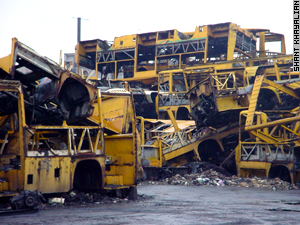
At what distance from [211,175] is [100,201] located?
8.59 metres

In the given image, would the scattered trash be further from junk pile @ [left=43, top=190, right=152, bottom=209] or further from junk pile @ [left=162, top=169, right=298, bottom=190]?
junk pile @ [left=162, top=169, right=298, bottom=190]

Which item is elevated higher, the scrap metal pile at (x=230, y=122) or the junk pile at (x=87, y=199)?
the scrap metal pile at (x=230, y=122)

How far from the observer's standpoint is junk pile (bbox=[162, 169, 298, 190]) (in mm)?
15150

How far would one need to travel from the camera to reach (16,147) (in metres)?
9.12

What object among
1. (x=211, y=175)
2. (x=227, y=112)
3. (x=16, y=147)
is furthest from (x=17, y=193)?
(x=227, y=112)

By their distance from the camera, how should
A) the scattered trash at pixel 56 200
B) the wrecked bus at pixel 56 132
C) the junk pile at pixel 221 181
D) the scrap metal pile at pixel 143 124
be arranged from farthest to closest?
the junk pile at pixel 221 181 < the scattered trash at pixel 56 200 < the scrap metal pile at pixel 143 124 < the wrecked bus at pixel 56 132

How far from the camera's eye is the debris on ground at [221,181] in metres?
15.2

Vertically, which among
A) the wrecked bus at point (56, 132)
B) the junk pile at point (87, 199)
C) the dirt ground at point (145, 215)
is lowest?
the dirt ground at point (145, 215)

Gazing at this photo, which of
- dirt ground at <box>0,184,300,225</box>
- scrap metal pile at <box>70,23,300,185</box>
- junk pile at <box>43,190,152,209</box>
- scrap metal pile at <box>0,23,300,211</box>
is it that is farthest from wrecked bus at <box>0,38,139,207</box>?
scrap metal pile at <box>70,23,300,185</box>

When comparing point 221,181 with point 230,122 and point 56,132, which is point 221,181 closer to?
point 230,122

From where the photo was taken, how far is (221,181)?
16.5m

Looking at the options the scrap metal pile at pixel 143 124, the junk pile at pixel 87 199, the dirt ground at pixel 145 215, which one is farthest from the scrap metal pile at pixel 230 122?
the dirt ground at pixel 145 215

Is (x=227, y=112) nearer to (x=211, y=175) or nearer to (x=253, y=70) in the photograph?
(x=211, y=175)

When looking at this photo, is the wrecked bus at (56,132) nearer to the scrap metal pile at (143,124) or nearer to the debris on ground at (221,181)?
the scrap metal pile at (143,124)
